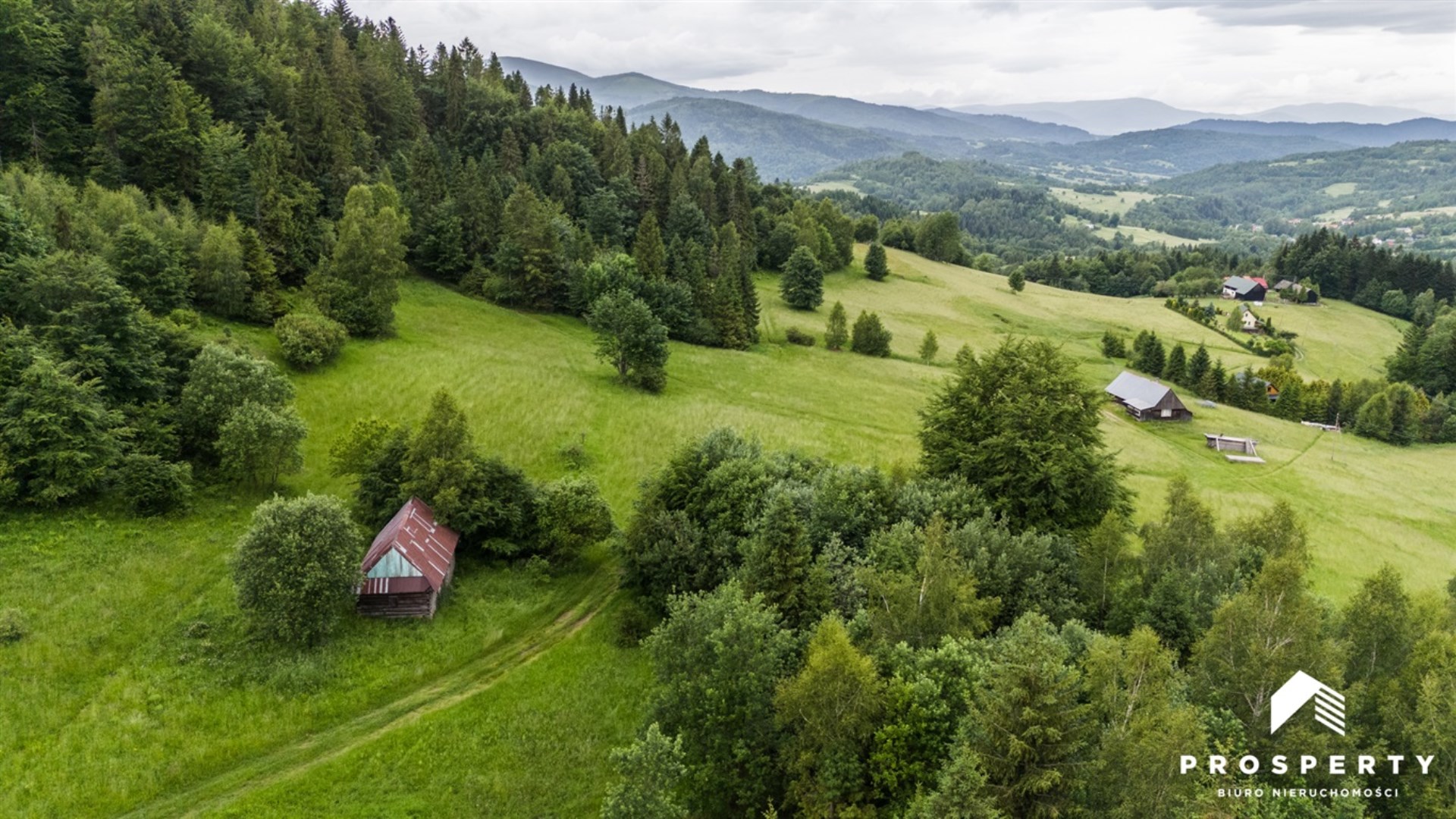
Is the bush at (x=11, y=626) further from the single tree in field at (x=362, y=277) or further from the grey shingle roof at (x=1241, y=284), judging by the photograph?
the grey shingle roof at (x=1241, y=284)

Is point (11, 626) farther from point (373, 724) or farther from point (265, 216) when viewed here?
point (265, 216)

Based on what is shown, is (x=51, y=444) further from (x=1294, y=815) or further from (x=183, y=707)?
(x=1294, y=815)

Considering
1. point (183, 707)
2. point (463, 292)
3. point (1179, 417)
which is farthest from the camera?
point (463, 292)

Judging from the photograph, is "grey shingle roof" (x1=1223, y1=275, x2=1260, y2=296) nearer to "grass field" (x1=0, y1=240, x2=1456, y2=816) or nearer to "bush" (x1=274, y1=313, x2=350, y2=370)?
"grass field" (x1=0, y1=240, x2=1456, y2=816)

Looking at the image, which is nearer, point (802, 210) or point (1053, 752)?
point (1053, 752)

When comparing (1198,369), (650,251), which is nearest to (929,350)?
(1198,369)

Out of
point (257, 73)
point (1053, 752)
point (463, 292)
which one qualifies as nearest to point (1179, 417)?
point (1053, 752)

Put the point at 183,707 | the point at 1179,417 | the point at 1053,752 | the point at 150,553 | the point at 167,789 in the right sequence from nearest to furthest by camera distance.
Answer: the point at 1053,752, the point at 167,789, the point at 183,707, the point at 150,553, the point at 1179,417
